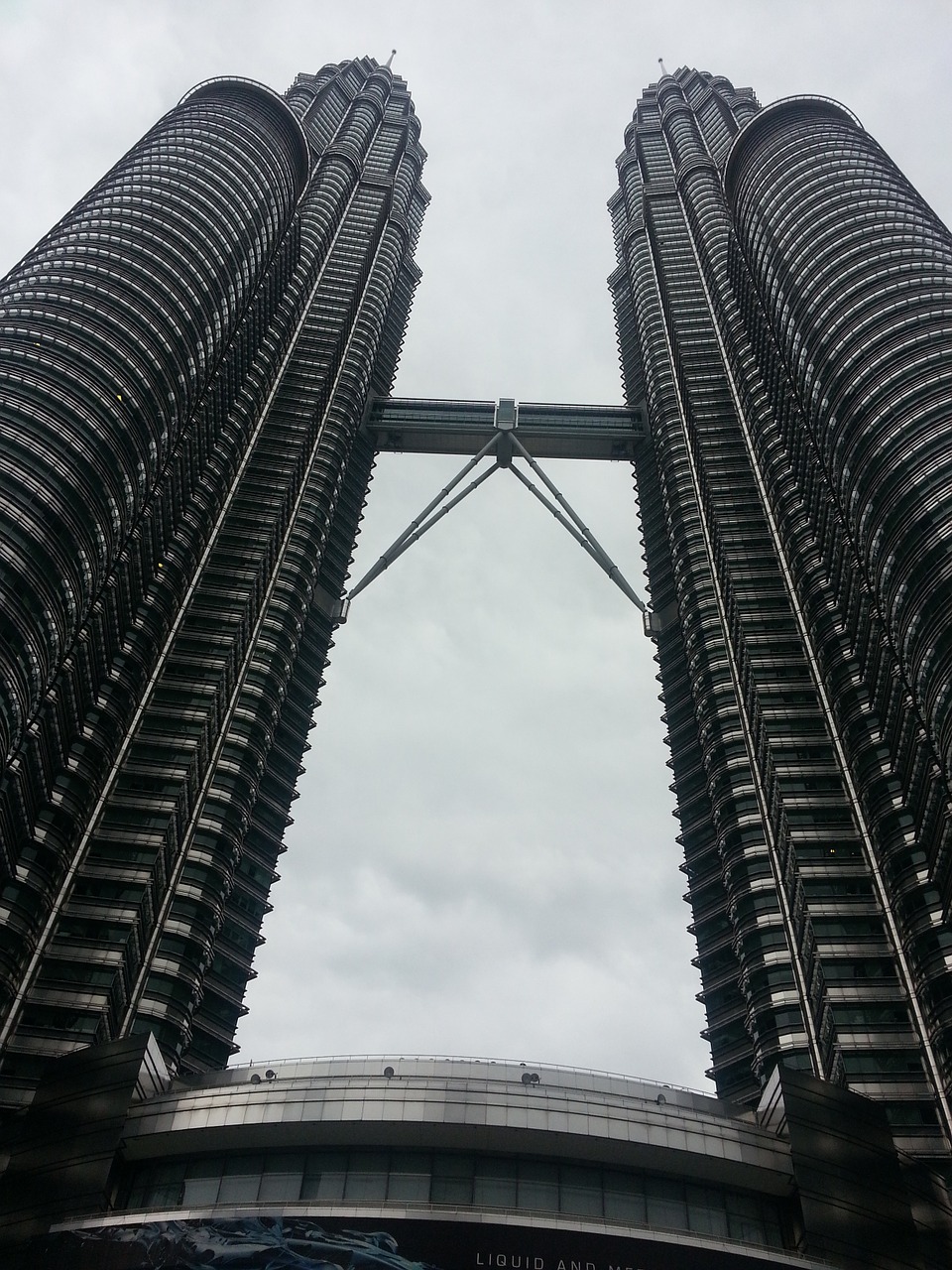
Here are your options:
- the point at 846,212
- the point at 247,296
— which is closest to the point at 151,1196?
the point at 247,296

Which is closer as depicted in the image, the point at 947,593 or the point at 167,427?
the point at 947,593

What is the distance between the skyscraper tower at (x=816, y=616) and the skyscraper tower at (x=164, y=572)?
1397 inches

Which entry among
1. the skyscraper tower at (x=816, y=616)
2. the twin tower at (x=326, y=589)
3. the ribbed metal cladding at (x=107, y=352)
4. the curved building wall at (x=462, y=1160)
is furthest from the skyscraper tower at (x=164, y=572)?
the skyscraper tower at (x=816, y=616)

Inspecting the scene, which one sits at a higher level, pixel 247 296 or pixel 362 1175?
pixel 247 296

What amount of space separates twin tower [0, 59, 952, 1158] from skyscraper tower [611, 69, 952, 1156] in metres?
0.30

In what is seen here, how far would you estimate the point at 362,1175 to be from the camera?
162 feet

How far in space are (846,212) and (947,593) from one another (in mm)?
46553

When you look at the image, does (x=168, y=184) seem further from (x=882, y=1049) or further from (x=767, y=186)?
(x=882, y=1049)

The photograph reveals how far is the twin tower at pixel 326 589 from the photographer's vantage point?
67625mm

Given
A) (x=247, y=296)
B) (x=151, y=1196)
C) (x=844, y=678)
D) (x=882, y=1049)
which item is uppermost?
(x=247, y=296)

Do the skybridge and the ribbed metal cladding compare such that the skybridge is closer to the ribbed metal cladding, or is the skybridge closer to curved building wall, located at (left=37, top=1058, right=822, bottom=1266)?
the ribbed metal cladding

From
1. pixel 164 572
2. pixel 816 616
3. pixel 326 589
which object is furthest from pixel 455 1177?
pixel 326 589

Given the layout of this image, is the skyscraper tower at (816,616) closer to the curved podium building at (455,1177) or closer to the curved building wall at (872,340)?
the curved building wall at (872,340)

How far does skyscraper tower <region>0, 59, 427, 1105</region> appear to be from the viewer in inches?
2653
